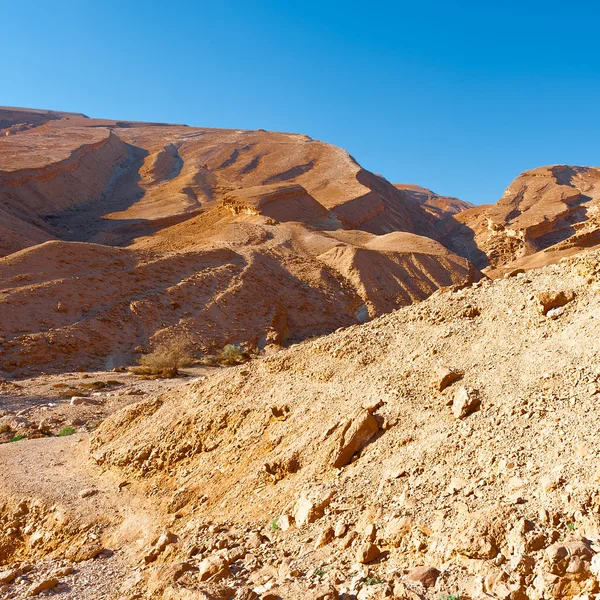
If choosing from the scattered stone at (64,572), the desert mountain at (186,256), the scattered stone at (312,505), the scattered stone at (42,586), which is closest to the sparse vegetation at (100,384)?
the desert mountain at (186,256)

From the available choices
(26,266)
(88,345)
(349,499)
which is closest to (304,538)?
(349,499)

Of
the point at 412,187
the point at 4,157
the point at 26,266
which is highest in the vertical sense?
the point at 412,187

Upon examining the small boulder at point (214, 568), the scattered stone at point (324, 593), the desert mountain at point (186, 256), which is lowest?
the small boulder at point (214, 568)

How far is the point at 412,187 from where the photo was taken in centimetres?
11250

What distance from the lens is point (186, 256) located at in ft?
85.4

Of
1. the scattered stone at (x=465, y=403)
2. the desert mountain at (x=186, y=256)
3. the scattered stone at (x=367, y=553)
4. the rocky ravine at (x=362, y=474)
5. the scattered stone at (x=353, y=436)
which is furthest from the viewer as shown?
the desert mountain at (x=186, y=256)

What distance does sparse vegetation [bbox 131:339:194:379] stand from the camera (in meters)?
18.0

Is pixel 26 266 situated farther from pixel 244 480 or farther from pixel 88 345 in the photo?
pixel 244 480

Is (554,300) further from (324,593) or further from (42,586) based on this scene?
(42,586)

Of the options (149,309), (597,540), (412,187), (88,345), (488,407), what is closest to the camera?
(597,540)

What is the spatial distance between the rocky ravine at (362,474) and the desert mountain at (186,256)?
11161 mm

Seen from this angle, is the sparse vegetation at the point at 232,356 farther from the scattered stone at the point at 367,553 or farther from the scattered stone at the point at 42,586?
the scattered stone at the point at 367,553

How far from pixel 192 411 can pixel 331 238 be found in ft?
84.2

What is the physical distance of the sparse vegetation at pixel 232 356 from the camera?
20266 mm
